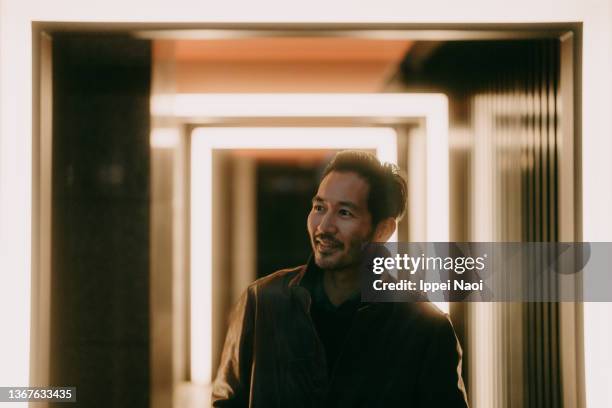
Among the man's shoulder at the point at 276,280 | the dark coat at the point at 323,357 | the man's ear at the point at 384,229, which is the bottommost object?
the dark coat at the point at 323,357

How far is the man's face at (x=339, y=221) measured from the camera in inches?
91.8

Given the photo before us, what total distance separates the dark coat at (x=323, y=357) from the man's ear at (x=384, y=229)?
255 mm

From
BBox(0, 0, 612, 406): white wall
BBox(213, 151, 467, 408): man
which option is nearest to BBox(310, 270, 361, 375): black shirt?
BBox(213, 151, 467, 408): man

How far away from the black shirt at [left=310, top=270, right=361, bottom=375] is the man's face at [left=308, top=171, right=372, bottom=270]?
0.09m

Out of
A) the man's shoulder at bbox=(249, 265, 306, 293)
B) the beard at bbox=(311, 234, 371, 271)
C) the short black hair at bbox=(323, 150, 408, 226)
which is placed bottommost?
the man's shoulder at bbox=(249, 265, 306, 293)

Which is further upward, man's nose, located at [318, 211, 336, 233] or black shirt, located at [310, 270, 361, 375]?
man's nose, located at [318, 211, 336, 233]

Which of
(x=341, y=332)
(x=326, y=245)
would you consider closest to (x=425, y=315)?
(x=341, y=332)

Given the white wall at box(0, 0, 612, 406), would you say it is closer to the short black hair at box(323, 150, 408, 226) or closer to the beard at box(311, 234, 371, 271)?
the short black hair at box(323, 150, 408, 226)

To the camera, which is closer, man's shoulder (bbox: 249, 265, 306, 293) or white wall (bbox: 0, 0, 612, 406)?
white wall (bbox: 0, 0, 612, 406)

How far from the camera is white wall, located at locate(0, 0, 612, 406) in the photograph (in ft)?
7.46
